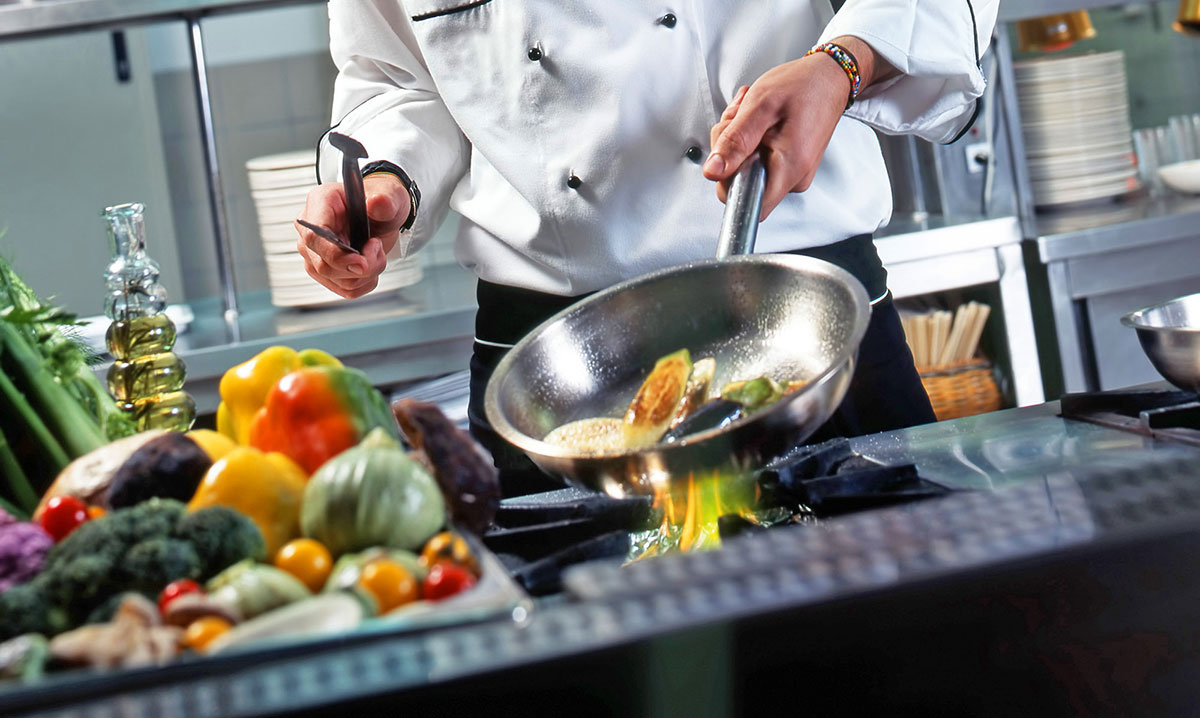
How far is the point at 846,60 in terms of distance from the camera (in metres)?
1.10

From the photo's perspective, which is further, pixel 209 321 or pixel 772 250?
pixel 209 321

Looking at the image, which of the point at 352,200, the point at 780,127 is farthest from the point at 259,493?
the point at 780,127

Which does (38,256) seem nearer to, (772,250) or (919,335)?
(919,335)

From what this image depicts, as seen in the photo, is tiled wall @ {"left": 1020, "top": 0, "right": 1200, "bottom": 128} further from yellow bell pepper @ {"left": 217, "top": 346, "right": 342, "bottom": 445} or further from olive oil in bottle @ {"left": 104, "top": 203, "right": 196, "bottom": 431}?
yellow bell pepper @ {"left": 217, "top": 346, "right": 342, "bottom": 445}

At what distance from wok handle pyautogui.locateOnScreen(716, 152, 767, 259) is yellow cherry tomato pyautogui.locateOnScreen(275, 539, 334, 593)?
1.43ft

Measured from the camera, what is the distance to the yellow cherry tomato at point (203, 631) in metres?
0.59

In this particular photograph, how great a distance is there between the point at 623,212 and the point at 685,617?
0.84 meters

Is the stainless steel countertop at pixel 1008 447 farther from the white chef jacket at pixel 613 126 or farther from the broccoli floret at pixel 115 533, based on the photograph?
the broccoli floret at pixel 115 533

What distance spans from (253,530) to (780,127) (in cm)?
57

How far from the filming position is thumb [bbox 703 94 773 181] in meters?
0.99

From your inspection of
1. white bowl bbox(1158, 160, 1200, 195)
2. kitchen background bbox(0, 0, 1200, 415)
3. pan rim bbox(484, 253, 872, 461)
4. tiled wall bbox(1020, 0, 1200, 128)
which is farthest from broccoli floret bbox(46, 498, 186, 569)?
tiled wall bbox(1020, 0, 1200, 128)

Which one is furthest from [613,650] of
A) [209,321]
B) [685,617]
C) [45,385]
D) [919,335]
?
[209,321]

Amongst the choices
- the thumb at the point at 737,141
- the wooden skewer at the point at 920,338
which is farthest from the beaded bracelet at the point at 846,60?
the wooden skewer at the point at 920,338

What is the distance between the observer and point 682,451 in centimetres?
78
